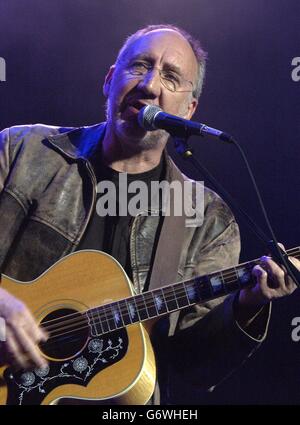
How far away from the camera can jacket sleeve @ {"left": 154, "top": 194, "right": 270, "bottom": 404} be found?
2.64 meters

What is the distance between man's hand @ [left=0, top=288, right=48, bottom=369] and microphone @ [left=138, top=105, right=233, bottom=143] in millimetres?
865

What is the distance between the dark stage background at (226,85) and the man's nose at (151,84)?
30.9 inches

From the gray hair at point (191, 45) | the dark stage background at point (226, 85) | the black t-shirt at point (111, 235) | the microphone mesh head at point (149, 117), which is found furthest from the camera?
the dark stage background at point (226, 85)

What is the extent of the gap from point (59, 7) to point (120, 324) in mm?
2000

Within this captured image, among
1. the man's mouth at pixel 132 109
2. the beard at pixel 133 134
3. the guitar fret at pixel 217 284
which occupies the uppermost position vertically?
the man's mouth at pixel 132 109

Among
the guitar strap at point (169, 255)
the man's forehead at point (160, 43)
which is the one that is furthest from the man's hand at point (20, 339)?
the man's forehead at point (160, 43)

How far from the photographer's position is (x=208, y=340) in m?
2.73

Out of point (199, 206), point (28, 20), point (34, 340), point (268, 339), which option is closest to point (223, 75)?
point (199, 206)

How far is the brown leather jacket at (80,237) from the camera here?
270cm

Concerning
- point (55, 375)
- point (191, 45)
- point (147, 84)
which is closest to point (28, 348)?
point (55, 375)

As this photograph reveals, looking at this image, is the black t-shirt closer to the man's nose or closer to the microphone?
the man's nose

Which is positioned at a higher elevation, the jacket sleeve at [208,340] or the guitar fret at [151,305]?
the guitar fret at [151,305]

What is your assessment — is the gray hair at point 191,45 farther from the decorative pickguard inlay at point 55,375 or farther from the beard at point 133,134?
the decorative pickguard inlay at point 55,375

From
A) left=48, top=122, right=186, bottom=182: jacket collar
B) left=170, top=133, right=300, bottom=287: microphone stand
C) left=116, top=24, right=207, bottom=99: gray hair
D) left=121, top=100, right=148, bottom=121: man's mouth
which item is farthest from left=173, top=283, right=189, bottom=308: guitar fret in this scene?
left=116, top=24, right=207, bottom=99: gray hair
